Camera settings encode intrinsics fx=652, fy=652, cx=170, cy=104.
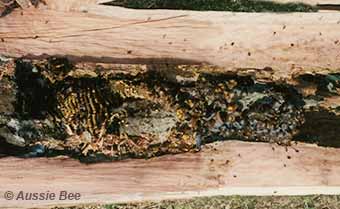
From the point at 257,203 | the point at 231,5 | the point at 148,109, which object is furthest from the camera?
the point at 257,203

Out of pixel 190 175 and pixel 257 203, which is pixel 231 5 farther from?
pixel 257 203

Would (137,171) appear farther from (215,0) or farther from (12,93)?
(215,0)

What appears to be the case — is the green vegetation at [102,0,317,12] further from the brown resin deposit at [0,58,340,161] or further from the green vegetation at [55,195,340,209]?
the green vegetation at [55,195,340,209]

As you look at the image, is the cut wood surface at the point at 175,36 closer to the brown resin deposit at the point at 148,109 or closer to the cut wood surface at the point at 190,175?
the brown resin deposit at the point at 148,109

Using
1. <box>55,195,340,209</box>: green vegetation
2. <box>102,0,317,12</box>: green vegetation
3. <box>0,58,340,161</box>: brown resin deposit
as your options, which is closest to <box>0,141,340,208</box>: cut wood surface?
<box>0,58,340,161</box>: brown resin deposit

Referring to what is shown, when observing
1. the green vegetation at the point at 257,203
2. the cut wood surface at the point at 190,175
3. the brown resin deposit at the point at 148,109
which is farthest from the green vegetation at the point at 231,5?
the green vegetation at the point at 257,203

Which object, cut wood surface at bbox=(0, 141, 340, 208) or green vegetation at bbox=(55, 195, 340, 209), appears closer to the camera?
cut wood surface at bbox=(0, 141, 340, 208)

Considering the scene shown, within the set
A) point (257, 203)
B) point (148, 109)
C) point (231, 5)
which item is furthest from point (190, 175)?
point (231, 5)
